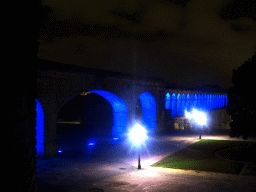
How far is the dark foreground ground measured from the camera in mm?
10445

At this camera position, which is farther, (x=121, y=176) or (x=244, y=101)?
(x=244, y=101)

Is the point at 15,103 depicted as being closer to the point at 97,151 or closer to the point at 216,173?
the point at 216,173

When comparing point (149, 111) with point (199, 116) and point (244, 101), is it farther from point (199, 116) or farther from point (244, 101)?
point (244, 101)

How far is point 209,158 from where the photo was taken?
1608 centimetres

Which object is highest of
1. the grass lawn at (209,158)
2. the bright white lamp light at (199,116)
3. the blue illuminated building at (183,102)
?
the blue illuminated building at (183,102)

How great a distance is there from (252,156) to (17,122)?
16612 millimetres

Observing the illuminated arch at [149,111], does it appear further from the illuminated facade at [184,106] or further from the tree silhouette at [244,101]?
the tree silhouette at [244,101]

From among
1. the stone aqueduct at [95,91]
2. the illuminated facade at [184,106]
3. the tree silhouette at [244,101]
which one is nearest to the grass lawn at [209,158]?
the tree silhouette at [244,101]

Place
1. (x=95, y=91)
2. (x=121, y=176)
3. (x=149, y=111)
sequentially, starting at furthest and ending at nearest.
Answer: (x=149, y=111) → (x=95, y=91) → (x=121, y=176)

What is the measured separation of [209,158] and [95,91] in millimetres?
10223

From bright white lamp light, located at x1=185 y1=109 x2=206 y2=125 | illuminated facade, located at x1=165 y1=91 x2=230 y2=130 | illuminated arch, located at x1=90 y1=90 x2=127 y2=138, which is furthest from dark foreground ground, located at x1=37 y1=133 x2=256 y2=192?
illuminated facade, located at x1=165 y1=91 x2=230 y2=130

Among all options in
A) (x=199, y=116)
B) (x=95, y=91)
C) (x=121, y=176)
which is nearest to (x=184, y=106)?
(x=199, y=116)

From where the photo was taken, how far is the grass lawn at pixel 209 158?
13.8m

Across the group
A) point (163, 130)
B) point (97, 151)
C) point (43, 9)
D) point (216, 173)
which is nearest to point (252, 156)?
point (216, 173)
